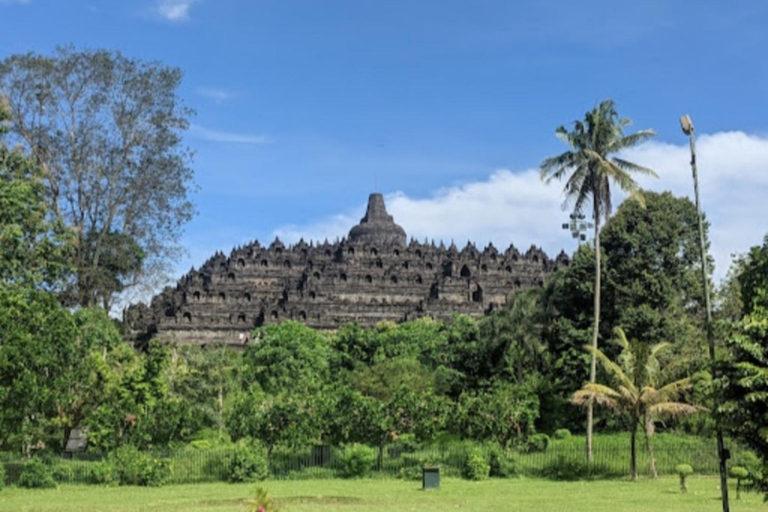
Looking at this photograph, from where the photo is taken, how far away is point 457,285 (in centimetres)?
8994

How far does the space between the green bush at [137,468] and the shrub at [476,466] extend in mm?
10293

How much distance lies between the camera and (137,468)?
28.9m

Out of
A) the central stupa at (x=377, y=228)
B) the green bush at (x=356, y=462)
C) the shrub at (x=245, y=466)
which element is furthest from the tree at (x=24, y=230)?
the central stupa at (x=377, y=228)

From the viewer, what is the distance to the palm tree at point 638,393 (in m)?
30.1

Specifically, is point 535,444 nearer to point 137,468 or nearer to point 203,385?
point 137,468

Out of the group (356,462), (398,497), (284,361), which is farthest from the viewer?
(284,361)

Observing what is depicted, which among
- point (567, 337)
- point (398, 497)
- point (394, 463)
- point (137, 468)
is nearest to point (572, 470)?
point (394, 463)

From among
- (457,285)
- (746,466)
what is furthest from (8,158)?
(457,285)

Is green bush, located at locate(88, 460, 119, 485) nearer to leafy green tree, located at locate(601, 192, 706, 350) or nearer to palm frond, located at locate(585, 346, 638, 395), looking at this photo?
palm frond, located at locate(585, 346, 638, 395)

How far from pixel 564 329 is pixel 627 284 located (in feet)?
14.1

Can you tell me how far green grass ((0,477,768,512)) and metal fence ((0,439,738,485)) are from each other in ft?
4.45

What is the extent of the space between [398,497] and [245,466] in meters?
7.29

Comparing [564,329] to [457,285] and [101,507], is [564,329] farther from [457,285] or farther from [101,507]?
[457,285]

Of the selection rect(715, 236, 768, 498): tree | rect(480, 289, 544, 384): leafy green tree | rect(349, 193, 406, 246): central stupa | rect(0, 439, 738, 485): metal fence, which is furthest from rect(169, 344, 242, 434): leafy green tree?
rect(349, 193, 406, 246): central stupa
